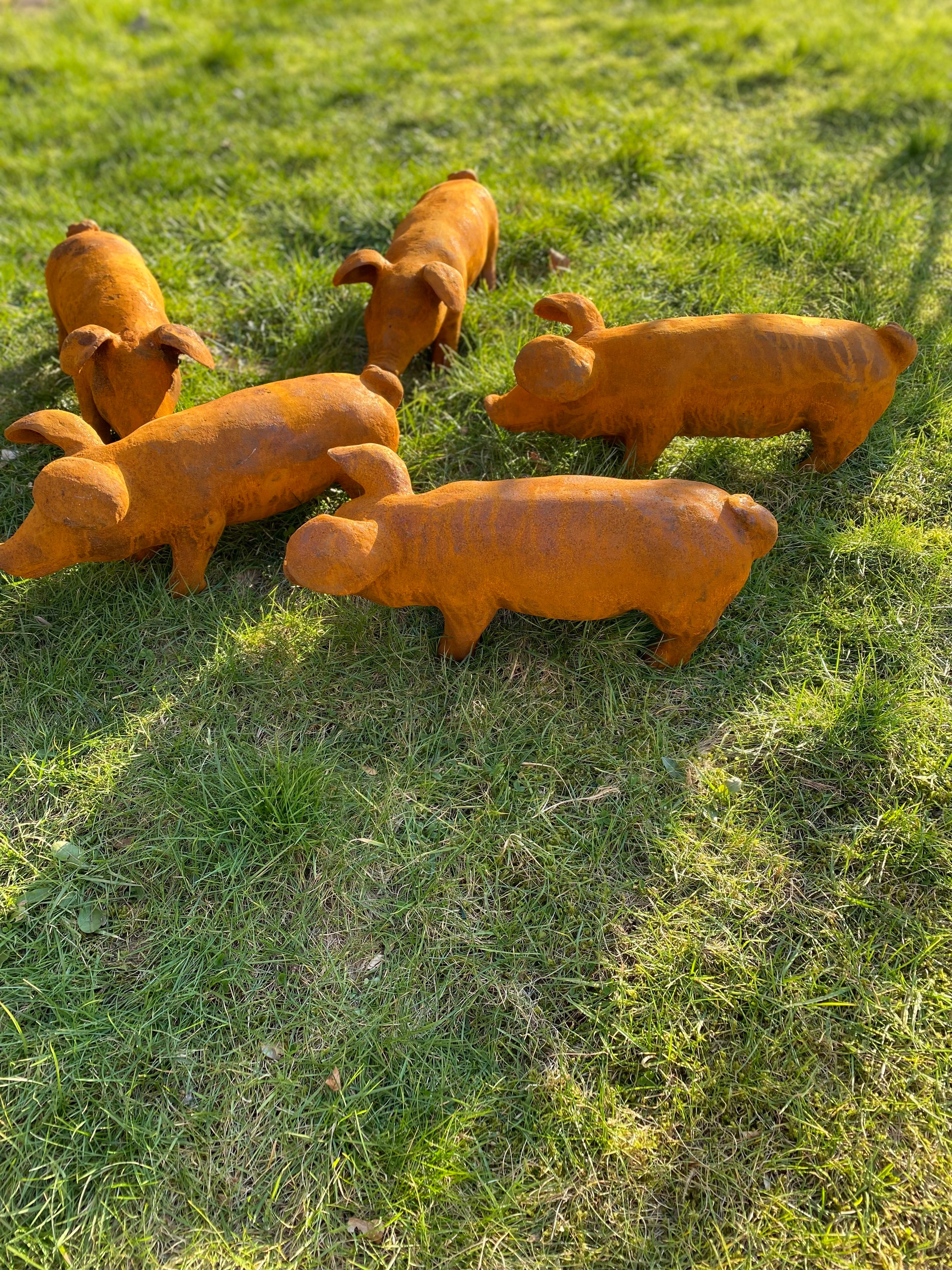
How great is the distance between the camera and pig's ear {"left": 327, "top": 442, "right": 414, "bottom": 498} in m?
2.62

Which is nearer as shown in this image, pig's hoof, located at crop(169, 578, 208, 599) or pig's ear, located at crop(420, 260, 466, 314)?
pig's hoof, located at crop(169, 578, 208, 599)

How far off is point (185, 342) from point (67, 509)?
2.82 feet

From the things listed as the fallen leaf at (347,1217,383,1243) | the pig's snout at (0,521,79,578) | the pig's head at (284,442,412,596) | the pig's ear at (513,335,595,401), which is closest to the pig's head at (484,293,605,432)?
the pig's ear at (513,335,595,401)

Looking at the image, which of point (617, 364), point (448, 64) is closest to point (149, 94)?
point (448, 64)

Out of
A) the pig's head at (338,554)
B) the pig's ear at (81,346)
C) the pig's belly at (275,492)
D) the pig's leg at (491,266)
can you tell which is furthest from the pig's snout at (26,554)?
the pig's leg at (491,266)

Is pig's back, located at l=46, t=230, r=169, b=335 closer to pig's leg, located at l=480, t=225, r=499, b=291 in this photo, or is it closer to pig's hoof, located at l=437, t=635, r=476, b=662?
pig's leg, located at l=480, t=225, r=499, b=291

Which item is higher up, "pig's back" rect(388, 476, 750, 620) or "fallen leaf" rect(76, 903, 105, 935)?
"pig's back" rect(388, 476, 750, 620)

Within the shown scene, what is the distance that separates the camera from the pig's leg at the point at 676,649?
2699 mm

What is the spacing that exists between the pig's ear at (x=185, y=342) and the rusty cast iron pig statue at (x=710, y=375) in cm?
121

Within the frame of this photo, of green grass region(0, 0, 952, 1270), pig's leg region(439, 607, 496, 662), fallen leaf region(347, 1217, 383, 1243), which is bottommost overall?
fallen leaf region(347, 1217, 383, 1243)

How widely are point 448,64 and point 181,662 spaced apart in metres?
5.92

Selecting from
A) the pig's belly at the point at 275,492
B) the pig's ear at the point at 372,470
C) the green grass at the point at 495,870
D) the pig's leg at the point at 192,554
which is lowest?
the green grass at the point at 495,870

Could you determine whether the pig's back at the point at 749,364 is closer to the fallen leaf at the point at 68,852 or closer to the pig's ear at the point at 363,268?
the pig's ear at the point at 363,268

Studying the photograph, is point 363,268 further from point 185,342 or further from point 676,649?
point 676,649
